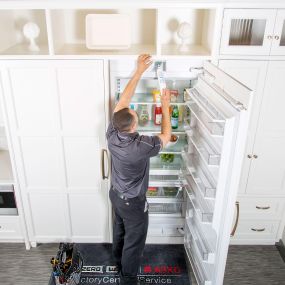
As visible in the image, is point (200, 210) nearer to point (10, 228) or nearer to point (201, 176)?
point (201, 176)

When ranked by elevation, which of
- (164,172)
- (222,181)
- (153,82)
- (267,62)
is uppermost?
(267,62)

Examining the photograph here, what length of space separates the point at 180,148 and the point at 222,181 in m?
1.14

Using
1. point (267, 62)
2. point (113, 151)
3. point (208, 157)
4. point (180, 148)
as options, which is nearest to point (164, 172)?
point (180, 148)

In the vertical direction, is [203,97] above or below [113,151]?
above

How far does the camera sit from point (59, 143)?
2.93 m

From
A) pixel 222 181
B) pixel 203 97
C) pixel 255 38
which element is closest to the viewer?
pixel 222 181

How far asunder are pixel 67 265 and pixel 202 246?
1.29 metres

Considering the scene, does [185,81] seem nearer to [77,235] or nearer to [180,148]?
[180,148]

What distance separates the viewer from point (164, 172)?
312 cm

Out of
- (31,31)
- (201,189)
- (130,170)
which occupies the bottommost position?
(201,189)

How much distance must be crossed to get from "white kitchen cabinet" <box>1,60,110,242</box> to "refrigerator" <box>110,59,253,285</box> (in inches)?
12.0

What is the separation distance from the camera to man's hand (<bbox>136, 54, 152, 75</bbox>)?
255 cm

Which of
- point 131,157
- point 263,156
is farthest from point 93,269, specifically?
point 263,156

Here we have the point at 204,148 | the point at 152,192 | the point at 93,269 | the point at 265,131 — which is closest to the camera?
the point at 204,148
